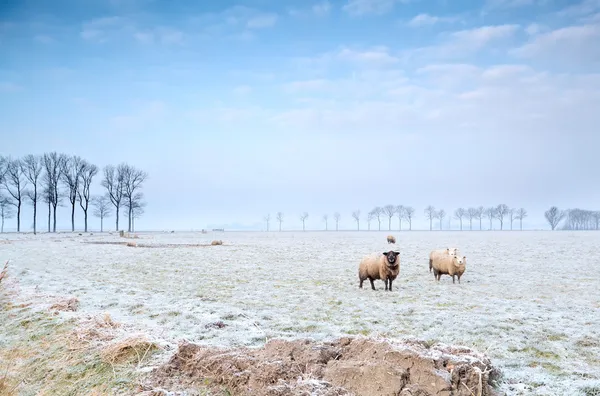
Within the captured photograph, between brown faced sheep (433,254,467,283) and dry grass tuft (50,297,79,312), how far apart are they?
1380 cm

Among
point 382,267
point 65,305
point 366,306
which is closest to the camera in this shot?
point 65,305

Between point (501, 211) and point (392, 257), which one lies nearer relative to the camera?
point (392, 257)

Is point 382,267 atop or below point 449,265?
atop

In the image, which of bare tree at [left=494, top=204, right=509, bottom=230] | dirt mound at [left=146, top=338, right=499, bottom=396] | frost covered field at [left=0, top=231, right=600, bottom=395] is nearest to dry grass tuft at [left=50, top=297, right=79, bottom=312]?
frost covered field at [left=0, top=231, right=600, bottom=395]

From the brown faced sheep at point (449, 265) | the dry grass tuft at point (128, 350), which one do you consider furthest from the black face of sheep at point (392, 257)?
the dry grass tuft at point (128, 350)

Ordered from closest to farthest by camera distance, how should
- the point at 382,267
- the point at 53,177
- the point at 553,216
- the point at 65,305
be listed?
1. the point at 65,305
2. the point at 382,267
3. the point at 53,177
4. the point at 553,216

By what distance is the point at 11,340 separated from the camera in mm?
8320

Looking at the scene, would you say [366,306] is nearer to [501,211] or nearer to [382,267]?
[382,267]

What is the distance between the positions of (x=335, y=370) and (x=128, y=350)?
3.68 metres

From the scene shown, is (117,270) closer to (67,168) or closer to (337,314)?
(337,314)

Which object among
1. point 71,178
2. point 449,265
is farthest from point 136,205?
point 449,265

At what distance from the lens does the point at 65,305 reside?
10750mm

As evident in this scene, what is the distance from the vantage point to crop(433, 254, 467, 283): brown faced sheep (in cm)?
1716

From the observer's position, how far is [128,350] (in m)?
6.92
